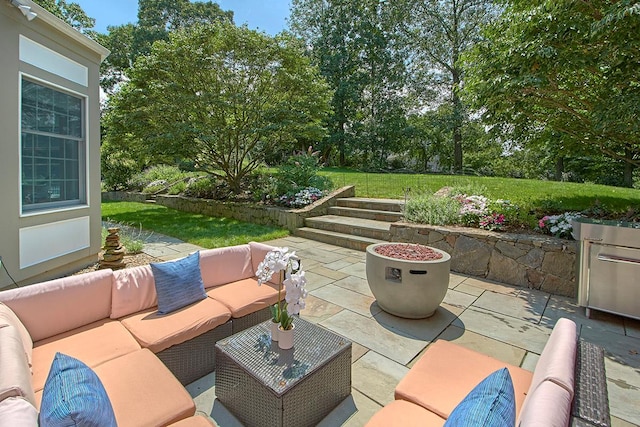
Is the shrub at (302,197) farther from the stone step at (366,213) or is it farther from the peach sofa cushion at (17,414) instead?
the peach sofa cushion at (17,414)

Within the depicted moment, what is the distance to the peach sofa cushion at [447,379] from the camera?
158cm

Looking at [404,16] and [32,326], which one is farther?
[404,16]

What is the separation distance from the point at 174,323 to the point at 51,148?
3.84 m

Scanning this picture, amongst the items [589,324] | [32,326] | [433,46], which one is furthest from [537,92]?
[433,46]

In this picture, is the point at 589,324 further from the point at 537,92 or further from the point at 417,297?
the point at 537,92

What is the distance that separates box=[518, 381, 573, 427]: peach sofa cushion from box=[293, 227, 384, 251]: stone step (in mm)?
4791

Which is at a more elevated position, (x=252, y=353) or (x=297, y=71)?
(x=297, y=71)

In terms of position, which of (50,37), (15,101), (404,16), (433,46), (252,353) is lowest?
(252,353)

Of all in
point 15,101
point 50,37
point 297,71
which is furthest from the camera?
point 297,71

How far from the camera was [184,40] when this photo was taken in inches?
316

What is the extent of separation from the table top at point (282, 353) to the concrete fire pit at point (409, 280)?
1.21 metres

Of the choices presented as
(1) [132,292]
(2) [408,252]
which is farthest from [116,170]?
(2) [408,252]

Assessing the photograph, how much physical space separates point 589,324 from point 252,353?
3.47m

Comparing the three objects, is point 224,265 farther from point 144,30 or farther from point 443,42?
point 144,30
